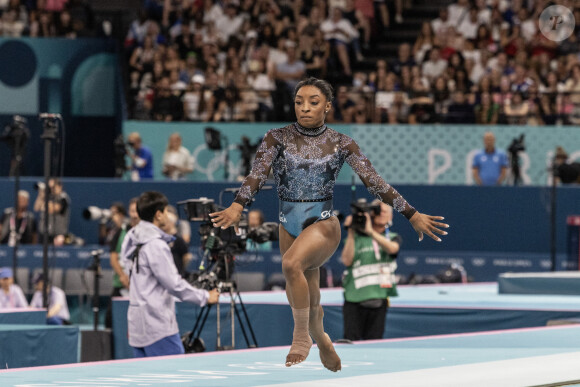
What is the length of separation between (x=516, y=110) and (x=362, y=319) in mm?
7349

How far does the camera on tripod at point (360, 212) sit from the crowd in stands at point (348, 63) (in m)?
6.74

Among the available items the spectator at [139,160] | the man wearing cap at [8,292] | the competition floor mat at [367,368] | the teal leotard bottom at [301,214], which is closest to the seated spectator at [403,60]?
the spectator at [139,160]

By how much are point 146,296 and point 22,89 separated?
1156cm

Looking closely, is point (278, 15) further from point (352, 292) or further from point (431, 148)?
point (352, 292)

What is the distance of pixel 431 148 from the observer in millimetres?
15875

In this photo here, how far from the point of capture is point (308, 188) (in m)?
5.03

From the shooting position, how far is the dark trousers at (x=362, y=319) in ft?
30.2

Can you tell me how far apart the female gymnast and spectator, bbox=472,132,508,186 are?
10245mm

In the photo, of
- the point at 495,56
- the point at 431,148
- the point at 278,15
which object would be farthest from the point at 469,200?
the point at 278,15

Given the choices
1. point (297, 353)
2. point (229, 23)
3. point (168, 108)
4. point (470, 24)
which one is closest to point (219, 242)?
point (297, 353)

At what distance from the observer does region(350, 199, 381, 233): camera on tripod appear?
352 inches

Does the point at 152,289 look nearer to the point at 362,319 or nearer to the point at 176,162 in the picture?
the point at 362,319

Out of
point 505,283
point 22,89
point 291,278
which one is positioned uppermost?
point 22,89

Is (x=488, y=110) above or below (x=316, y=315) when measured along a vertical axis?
above
